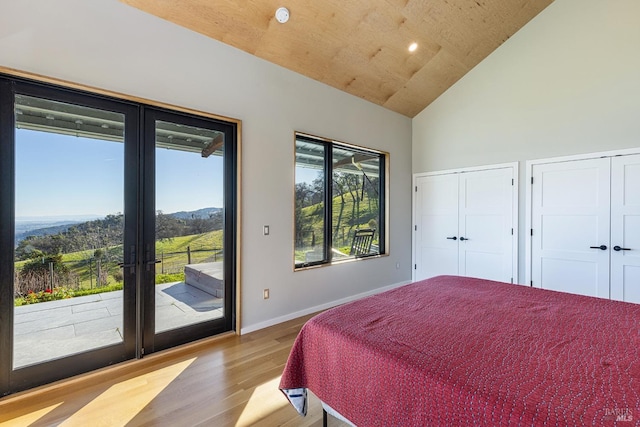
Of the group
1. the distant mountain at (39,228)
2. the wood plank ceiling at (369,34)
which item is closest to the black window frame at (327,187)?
the wood plank ceiling at (369,34)

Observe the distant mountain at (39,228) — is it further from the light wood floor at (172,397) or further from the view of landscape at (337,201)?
the view of landscape at (337,201)

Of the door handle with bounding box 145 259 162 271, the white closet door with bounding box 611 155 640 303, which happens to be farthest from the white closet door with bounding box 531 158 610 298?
the door handle with bounding box 145 259 162 271

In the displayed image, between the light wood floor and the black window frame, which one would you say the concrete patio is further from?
the black window frame

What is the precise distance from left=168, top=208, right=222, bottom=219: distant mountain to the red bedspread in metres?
1.80

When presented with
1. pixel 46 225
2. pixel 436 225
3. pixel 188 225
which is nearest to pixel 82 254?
pixel 46 225

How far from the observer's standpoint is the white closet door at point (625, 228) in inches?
125

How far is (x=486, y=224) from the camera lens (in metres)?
4.33

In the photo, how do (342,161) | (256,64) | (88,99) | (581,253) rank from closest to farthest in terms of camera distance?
(88,99), (256,64), (581,253), (342,161)

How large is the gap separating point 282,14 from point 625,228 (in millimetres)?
4340

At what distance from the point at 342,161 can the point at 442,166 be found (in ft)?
5.85

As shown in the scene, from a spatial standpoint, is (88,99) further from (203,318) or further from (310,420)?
(310,420)

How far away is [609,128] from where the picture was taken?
132 inches

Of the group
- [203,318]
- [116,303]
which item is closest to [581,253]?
[203,318]

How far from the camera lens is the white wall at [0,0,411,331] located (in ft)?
7.11
